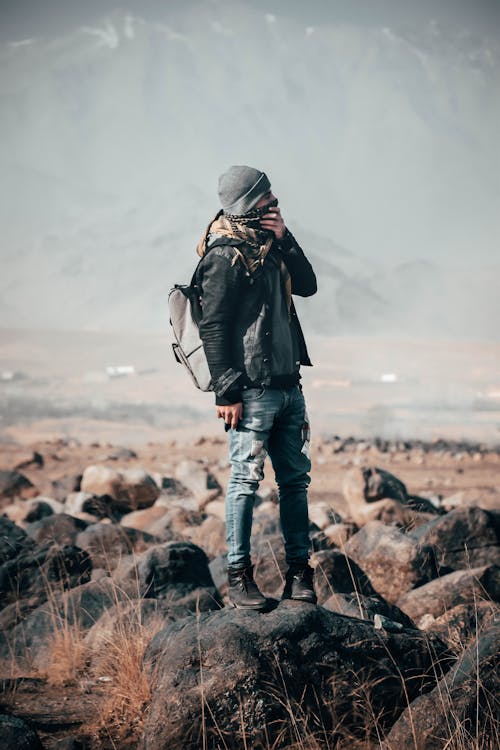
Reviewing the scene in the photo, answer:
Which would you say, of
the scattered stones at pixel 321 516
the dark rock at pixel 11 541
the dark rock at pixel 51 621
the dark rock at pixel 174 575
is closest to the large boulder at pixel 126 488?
the scattered stones at pixel 321 516

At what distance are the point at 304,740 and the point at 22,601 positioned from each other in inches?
124

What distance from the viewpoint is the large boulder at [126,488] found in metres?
10.1

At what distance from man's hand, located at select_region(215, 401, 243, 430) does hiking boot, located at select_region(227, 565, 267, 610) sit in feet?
2.28

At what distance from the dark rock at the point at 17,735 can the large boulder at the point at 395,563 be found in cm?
292

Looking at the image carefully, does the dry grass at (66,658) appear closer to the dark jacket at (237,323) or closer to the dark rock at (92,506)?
the dark jacket at (237,323)

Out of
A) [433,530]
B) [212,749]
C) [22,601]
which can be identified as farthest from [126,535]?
[212,749]

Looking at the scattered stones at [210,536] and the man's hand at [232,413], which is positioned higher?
Result: the man's hand at [232,413]

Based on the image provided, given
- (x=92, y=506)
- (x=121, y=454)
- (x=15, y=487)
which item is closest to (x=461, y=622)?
(x=92, y=506)

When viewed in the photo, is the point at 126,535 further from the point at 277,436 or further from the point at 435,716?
the point at 435,716

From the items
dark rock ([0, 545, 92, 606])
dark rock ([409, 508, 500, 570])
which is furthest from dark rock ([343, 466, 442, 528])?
dark rock ([0, 545, 92, 606])

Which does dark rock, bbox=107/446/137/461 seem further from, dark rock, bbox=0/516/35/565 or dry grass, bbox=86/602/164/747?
dry grass, bbox=86/602/164/747

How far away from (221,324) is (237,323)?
0.43 feet

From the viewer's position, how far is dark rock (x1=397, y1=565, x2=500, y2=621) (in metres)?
5.25

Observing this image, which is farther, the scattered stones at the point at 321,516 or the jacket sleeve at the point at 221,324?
the scattered stones at the point at 321,516
